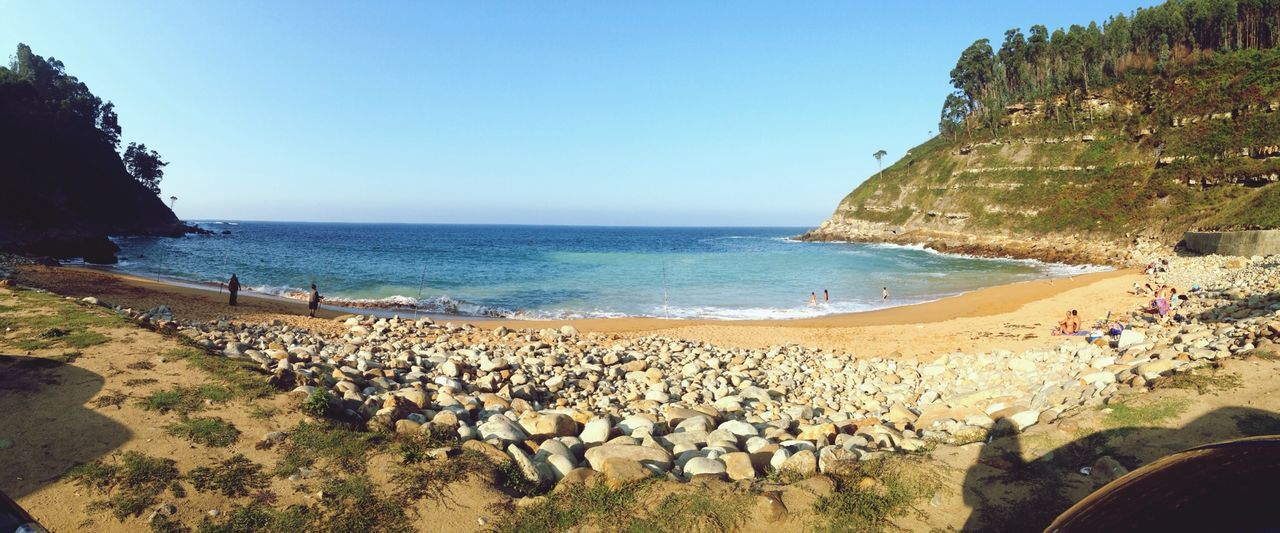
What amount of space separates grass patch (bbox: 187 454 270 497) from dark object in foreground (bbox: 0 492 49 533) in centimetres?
220

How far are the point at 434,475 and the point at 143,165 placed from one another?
129m

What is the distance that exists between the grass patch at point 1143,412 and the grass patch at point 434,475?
22.6 ft

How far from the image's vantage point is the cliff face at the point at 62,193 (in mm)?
47938

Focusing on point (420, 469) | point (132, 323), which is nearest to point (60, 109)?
point (132, 323)

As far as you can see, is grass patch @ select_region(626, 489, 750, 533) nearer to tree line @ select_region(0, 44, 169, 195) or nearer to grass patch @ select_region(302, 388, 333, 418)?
grass patch @ select_region(302, 388, 333, 418)

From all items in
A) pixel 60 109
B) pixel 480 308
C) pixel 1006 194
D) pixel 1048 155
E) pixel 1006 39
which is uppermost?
pixel 1006 39

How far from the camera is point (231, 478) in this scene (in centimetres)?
544

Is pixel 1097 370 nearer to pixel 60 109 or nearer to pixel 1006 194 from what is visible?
pixel 1006 194

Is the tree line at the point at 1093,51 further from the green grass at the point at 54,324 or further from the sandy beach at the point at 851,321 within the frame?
the green grass at the point at 54,324

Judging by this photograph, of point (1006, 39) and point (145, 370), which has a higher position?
point (1006, 39)

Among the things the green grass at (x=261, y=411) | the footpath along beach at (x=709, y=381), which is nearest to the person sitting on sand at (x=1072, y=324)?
the footpath along beach at (x=709, y=381)

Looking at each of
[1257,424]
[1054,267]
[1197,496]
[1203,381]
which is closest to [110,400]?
[1197,496]

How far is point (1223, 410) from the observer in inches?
242

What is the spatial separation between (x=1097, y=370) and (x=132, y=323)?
1695 centimetres
